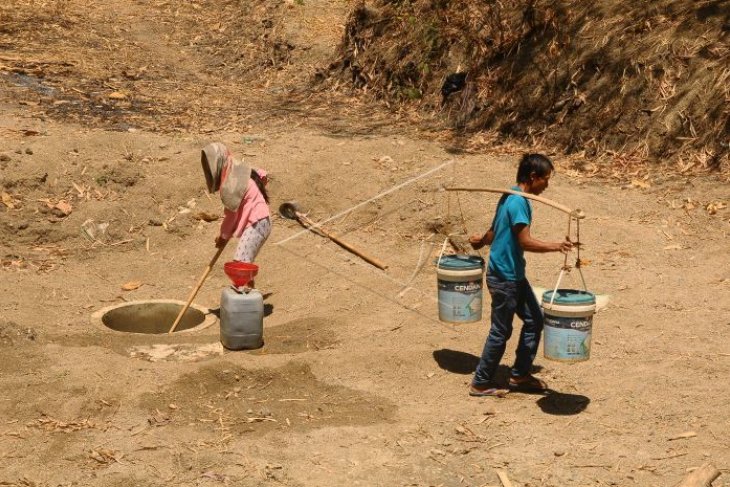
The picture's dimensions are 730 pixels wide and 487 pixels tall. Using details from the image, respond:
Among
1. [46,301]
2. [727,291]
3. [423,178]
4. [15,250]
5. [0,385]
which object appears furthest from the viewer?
[423,178]

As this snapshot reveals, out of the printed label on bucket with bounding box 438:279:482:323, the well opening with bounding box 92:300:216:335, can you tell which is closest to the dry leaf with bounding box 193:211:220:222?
the well opening with bounding box 92:300:216:335

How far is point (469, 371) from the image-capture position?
802 centimetres

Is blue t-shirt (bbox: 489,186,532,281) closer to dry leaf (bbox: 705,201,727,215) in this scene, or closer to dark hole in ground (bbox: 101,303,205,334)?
dark hole in ground (bbox: 101,303,205,334)

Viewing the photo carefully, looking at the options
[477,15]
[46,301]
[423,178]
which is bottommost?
[46,301]

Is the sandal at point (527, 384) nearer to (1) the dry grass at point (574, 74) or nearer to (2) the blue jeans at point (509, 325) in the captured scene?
(2) the blue jeans at point (509, 325)

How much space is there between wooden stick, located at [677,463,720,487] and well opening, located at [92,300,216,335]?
4990 millimetres

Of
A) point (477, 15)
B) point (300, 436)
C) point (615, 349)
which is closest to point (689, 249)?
point (615, 349)

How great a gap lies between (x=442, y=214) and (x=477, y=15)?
4.83 m

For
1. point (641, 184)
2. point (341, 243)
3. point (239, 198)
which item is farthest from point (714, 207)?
point (239, 198)

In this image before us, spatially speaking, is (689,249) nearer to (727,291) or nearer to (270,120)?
(727,291)

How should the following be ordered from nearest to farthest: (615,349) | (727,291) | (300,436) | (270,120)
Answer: (300,436) → (615,349) → (727,291) → (270,120)

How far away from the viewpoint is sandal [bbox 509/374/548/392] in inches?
294

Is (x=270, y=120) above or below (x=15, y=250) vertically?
above

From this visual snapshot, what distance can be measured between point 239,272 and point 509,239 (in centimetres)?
275
